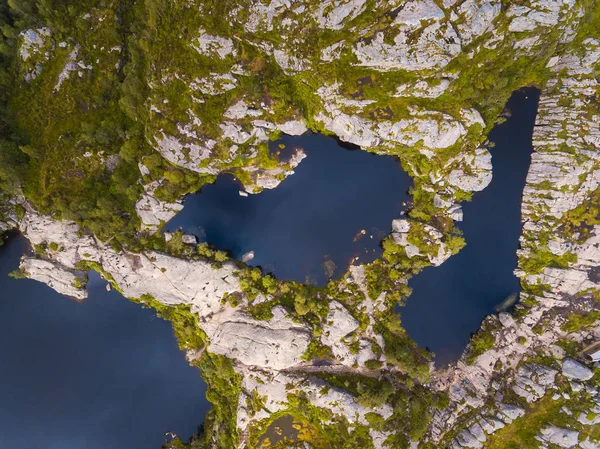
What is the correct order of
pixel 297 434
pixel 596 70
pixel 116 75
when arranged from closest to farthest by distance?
pixel 596 70 → pixel 116 75 → pixel 297 434

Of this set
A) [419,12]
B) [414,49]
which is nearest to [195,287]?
[414,49]

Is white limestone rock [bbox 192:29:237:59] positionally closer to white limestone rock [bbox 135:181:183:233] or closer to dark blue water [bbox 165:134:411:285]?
dark blue water [bbox 165:134:411:285]

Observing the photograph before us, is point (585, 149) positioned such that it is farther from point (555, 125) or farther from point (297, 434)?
point (297, 434)

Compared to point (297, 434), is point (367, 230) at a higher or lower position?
higher

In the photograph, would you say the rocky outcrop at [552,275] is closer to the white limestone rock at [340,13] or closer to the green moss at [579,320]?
the green moss at [579,320]

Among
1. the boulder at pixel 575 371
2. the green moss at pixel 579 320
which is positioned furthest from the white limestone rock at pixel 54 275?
the green moss at pixel 579 320

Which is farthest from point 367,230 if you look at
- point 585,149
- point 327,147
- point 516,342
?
point 585,149
